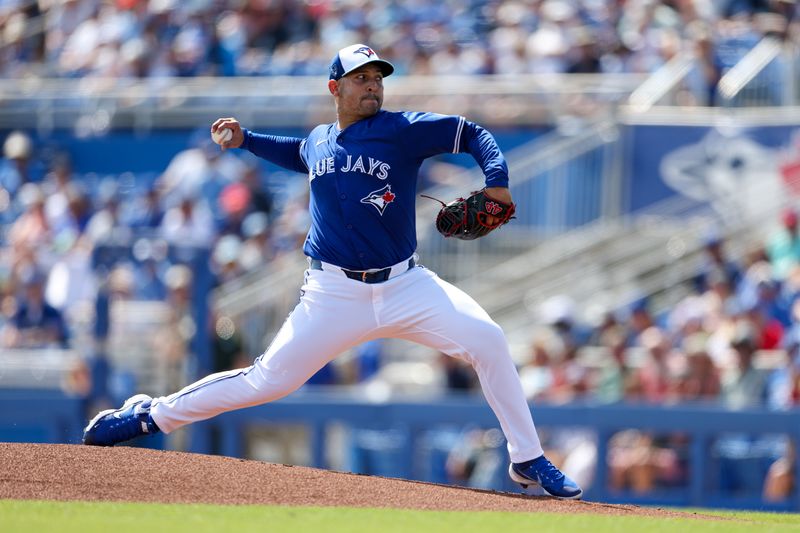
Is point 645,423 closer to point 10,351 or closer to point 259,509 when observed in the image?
point 259,509

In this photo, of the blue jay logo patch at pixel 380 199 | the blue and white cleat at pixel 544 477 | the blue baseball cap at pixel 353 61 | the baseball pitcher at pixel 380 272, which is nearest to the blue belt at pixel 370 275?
the baseball pitcher at pixel 380 272

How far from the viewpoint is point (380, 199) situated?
7008 millimetres

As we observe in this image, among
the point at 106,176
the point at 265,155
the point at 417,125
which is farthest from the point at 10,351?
the point at 417,125

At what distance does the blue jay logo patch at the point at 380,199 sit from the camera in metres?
7.01

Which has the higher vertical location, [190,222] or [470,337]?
[470,337]

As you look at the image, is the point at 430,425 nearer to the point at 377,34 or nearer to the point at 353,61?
the point at 353,61

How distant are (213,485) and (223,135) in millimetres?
1813

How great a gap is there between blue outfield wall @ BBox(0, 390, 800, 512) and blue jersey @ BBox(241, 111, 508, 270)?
4.47m

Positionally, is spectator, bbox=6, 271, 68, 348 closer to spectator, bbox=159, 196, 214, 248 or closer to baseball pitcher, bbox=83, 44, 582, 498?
spectator, bbox=159, 196, 214, 248

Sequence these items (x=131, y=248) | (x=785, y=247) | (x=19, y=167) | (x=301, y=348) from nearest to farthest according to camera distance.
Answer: (x=301, y=348) < (x=785, y=247) < (x=131, y=248) < (x=19, y=167)

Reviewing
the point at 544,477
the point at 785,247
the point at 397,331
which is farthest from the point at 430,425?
the point at 397,331

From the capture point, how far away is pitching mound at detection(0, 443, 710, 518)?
6621 millimetres

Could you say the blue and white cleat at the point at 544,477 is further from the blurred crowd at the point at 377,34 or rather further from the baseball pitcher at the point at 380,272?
the blurred crowd at the point at 377,34

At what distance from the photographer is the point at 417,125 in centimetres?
695
